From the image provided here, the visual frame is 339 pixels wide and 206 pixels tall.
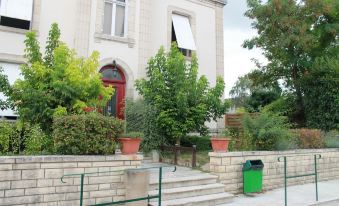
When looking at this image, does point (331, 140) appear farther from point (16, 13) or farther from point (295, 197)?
point (16, 13)

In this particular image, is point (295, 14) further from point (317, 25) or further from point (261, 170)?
point (261, 170)

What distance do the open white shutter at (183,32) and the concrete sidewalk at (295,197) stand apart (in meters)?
7.37

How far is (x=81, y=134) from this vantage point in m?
6.38

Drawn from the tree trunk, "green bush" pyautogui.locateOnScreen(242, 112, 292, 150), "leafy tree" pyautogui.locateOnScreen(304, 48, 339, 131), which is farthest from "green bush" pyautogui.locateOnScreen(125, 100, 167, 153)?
the tree trunk

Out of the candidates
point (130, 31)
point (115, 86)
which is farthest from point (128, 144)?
point (130, 31)

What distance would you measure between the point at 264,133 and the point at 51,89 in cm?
614

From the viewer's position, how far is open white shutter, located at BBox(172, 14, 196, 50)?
14.1m

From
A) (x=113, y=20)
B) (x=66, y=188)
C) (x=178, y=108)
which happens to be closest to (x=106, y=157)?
(x=66, y=188)

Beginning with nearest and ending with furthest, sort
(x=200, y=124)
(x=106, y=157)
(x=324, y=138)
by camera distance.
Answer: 1. (x=106, y=157)
2. (x=200, y=124)
3. (x=324, y=138)

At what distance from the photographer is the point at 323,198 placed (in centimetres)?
840

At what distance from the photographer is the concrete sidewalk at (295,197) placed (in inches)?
304

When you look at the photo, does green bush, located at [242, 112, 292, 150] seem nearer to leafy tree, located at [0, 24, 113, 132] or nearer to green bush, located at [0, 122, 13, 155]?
leafy tree, located at [0, 24, 113, 132]

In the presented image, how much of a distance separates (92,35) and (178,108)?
14.0 feet

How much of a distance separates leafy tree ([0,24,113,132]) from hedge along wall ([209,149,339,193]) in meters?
3.67
